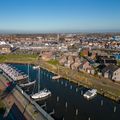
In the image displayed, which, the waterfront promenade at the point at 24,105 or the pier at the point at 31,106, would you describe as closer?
the pier at the point at 31,106

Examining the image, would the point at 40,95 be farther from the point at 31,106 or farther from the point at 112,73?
the point at 112,73

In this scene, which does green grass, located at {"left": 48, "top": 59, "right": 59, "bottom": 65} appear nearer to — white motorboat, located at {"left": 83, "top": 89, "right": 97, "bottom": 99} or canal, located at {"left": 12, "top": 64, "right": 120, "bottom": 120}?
canal, located at {"left": 12, "top": 64, "right": 120, "bottom": 120}

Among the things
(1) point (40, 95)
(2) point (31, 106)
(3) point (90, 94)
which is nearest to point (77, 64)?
(3) point (90, 94)

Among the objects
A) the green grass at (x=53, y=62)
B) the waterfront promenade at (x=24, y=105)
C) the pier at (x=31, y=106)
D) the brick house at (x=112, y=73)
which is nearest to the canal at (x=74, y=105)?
the pier at (x=31, y=106)

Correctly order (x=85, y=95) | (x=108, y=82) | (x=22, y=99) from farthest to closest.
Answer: (x=108, y=82)
(x=85, y=95)
(x=22, y=99)

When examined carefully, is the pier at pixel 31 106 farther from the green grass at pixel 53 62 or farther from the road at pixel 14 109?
the green grass at pixel 53 62

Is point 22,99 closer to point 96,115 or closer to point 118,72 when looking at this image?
point 96,115

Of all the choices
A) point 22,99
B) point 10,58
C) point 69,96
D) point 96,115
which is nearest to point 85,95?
point 69,96

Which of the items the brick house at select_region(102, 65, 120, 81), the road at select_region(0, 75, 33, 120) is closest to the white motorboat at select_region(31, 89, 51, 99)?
the road at select_region(0, 75, 33, 120)

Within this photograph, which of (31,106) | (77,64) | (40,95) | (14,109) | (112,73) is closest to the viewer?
(31,106)
